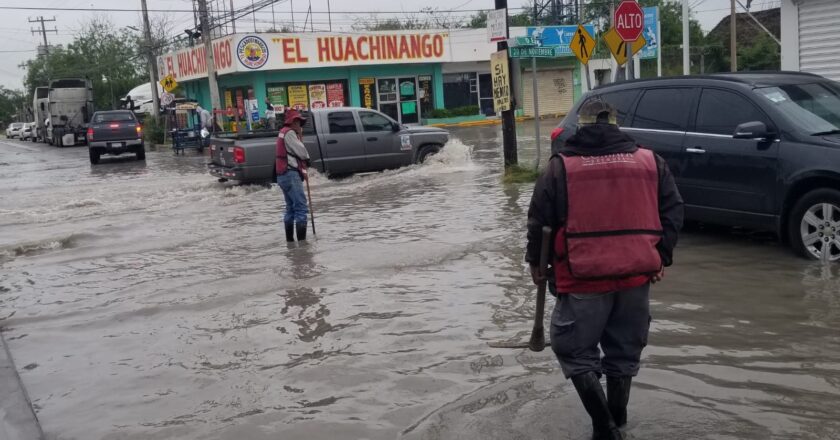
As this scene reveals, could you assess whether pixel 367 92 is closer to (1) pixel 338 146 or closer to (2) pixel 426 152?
(2) pixel 426 152

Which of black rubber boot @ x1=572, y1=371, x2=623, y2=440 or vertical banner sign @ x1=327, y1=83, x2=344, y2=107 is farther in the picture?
vertical banner sign @ x1=327, y1=83, x2=344, y2=107

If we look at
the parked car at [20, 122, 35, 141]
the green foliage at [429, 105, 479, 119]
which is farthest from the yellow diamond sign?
the parked car at [20, 122, 35, 141]

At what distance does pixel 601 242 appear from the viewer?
150 inches

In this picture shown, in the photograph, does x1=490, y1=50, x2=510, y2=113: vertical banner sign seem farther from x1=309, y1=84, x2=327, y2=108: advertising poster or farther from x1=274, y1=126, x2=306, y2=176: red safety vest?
x1=309, y1=84, x2=327, y2=108: advertising poster

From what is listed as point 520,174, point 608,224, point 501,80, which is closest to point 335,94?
point 501,80

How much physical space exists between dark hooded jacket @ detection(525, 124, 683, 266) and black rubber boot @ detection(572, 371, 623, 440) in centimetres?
62

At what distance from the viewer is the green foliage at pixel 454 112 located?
37531 mm

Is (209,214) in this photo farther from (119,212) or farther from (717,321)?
(717,321)

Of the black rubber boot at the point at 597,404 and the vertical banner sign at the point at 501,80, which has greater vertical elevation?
the vertical banner sign at the point at 501,80

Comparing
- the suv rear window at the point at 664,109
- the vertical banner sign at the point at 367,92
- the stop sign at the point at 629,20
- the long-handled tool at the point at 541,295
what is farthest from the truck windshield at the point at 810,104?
the vertical banner sign at the point at 367,92

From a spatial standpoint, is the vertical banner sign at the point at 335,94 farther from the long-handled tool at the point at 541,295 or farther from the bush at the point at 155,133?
the long-handled tool at the point at 541,295

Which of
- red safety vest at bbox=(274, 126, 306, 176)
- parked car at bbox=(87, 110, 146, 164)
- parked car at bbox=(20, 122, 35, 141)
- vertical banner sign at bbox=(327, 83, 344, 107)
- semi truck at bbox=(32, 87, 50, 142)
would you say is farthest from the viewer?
parked car at bbox=(20, 122, 35, 141)

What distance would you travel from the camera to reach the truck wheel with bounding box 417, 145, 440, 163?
17.9 metres

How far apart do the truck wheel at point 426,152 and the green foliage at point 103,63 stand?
172 ft
